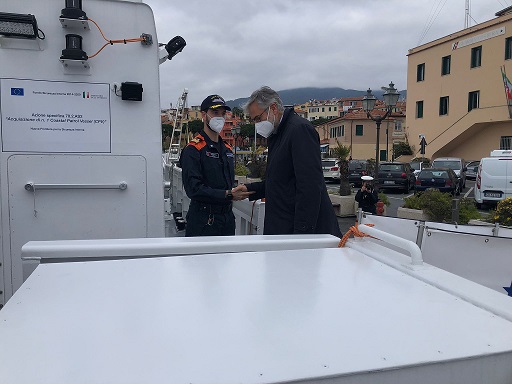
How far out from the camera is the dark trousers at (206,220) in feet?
12.0

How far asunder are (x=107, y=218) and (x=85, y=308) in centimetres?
241

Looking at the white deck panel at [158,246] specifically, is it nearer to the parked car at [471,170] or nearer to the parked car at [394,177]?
the parked car at [394,177]

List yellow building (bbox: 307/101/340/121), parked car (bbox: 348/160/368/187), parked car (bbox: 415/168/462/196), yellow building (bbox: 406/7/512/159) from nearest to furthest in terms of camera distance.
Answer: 1. parked car (bbox: 415/168/462/196)
2. parked car (bbox: 348/160/368/187)
3. yellow building (bbox: 406/7/512/159)
4. yellow building (bbox: 307/101/340/121)

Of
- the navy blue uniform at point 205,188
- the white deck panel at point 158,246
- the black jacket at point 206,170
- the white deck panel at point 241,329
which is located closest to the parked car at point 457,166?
the black jacket at point 206,170

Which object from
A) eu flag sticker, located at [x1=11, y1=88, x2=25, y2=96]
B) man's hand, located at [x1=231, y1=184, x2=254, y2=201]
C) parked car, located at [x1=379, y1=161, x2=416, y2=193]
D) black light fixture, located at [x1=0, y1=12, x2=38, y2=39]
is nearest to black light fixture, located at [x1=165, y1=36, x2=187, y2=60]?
black light fixture, located at [x1=0, y1=12, x2=38, y2=39]

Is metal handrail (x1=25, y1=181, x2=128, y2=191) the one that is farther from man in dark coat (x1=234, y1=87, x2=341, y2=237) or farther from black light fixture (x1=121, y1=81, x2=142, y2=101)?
man in dark coat (x1=234, y1=87, x2=341, y2=237)

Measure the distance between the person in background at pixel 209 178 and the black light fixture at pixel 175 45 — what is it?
1.62 feet

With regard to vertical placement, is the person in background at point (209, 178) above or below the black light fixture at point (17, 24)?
below

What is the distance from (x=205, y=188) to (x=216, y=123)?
642 mm

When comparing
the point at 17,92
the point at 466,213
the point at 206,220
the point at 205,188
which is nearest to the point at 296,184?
the point at 205,188

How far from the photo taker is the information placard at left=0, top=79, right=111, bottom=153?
331 centimetres

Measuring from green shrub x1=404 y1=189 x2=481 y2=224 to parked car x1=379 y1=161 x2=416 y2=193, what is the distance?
1207 centimetres

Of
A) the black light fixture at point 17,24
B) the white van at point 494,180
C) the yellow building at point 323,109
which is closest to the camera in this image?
the black light fixture at point 17,24

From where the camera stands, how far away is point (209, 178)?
3.74 m
